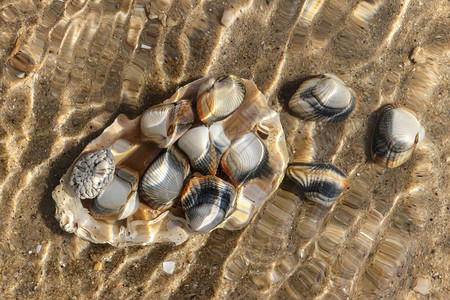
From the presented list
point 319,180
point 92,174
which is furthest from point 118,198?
point 319,180

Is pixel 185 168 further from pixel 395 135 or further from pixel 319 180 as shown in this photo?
pixel 395 135

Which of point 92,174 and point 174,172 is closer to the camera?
point 92,174

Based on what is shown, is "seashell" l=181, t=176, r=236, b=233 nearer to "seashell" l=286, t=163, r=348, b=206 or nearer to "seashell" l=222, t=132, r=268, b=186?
"seashell" l=222, t=132, r=268, b=186

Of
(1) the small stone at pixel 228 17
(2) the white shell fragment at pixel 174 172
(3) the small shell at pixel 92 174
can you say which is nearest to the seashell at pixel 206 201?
(2) the white shell fragment at pixel 174 172

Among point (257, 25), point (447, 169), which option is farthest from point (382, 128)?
point (257, 25)

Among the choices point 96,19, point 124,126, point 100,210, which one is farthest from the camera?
point 96,19

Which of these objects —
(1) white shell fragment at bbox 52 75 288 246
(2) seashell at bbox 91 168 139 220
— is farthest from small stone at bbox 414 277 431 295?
(2) seashell at bbox 91 168 139 220

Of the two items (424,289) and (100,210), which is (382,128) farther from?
(100,210)
